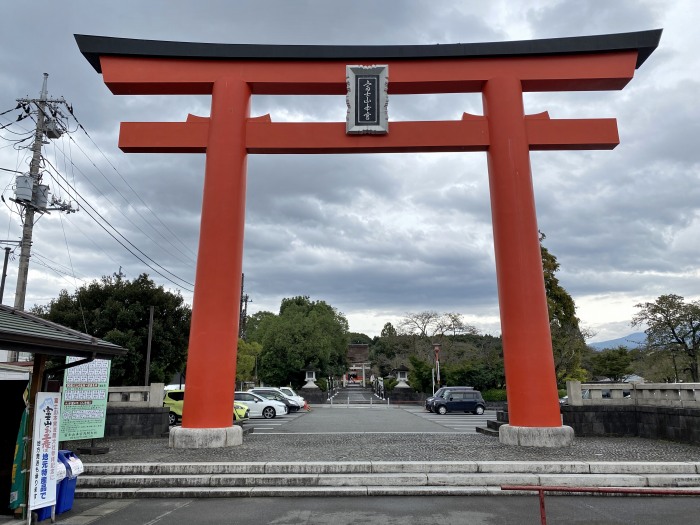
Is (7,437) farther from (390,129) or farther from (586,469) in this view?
(390,129)

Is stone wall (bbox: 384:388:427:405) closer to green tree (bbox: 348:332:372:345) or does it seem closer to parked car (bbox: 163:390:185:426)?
parked car (bbox: 163:390:185:426)

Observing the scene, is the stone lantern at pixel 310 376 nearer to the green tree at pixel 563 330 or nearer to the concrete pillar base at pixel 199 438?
the green tree at pixel 563 330

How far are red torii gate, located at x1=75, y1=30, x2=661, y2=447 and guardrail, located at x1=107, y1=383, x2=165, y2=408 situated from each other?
3.42m

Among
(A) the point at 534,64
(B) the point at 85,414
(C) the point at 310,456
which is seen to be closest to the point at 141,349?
(B) the point at 85,414

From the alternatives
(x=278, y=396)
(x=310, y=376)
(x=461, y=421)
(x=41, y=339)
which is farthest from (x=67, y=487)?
(x=310, y=376)

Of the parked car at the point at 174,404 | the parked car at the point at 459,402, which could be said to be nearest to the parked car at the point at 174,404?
the parked car at the point at 174,404

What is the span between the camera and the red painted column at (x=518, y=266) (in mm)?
10523

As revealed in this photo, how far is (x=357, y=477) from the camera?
303 inches

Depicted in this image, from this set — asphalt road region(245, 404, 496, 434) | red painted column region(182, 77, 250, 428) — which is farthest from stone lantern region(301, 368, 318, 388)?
red painted column region(182, 77, 250, 428)

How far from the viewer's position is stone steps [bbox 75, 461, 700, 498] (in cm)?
746

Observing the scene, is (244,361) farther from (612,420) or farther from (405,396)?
(612,420)

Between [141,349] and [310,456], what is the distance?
52.2 ft

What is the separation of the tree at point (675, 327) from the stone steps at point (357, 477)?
2520 centimetres

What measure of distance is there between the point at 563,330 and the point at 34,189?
28318 millimetres
